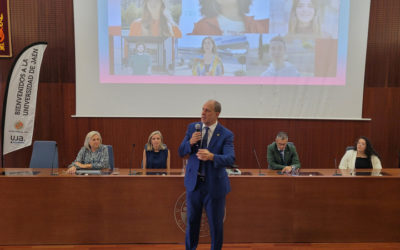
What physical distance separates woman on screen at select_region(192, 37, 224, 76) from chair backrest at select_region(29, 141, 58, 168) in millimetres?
2074

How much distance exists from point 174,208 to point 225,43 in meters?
2.57

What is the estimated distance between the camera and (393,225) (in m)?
2.78

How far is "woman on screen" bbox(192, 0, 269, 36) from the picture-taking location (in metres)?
4.33

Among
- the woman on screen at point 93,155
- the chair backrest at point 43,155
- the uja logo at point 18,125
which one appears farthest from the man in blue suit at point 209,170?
the uja logo at point 18,125

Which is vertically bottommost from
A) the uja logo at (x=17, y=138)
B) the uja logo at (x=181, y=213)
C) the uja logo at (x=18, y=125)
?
the uja logo at (x=181, y=213)

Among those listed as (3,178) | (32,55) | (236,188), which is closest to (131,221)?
(236,188)

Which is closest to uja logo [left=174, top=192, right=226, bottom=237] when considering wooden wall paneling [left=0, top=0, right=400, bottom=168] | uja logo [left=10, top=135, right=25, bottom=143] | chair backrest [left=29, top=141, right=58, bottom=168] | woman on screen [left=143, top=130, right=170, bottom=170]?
woman on screen [left=143, top=130, right=170, bottom=170]

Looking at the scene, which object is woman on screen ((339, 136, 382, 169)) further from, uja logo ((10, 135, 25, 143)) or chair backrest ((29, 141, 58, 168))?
uja logo ((10, 135, 25, 143))

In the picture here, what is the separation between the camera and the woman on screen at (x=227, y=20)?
433 cm

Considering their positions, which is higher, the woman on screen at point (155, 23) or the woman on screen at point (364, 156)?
the woman on screen at point (155, 23)

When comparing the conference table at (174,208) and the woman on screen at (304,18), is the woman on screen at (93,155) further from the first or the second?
the woman on screen at (304,18)

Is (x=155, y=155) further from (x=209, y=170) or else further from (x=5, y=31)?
(x=5, y=31)

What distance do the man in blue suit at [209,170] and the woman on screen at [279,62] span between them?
2.52 metres

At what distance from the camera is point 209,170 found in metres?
2.17
